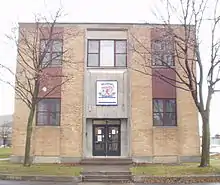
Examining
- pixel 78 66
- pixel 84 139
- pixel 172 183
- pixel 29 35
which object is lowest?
pixel 172 183

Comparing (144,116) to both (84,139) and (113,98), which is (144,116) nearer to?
(113,98)

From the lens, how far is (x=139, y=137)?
1054 inches

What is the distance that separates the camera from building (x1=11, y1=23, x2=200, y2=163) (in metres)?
26.7

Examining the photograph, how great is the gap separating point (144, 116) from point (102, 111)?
296 centimetres

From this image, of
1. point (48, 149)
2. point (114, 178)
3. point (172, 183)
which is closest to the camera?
point (172, 183)

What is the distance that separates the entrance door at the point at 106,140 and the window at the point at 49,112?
286 cm

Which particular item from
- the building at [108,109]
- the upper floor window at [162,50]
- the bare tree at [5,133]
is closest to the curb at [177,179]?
the upper floor window at [162,50]

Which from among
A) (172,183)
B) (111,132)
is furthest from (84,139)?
(172,183)

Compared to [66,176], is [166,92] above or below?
above

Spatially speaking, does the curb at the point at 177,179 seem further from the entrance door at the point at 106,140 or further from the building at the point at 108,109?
the entrance door at the point at 106,140

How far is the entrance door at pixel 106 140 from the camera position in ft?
89.8

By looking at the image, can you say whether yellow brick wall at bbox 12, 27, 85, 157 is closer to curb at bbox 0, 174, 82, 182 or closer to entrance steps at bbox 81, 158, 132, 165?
entrance steps at bbox 81, 158, 132, 165

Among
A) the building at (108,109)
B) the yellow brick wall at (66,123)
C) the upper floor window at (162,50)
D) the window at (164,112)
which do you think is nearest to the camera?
the upper floor window at (162,50)

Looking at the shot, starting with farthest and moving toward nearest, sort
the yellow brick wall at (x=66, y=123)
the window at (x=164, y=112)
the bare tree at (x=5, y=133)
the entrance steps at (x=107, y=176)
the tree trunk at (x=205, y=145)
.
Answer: the bare tree at (x=5, y=133), the window at (x=164, y=112), the yellow brick wall at (x=66, y=123), the tree trunk at (x=205, y=145), the entrance steps at (x=107, y=176)
